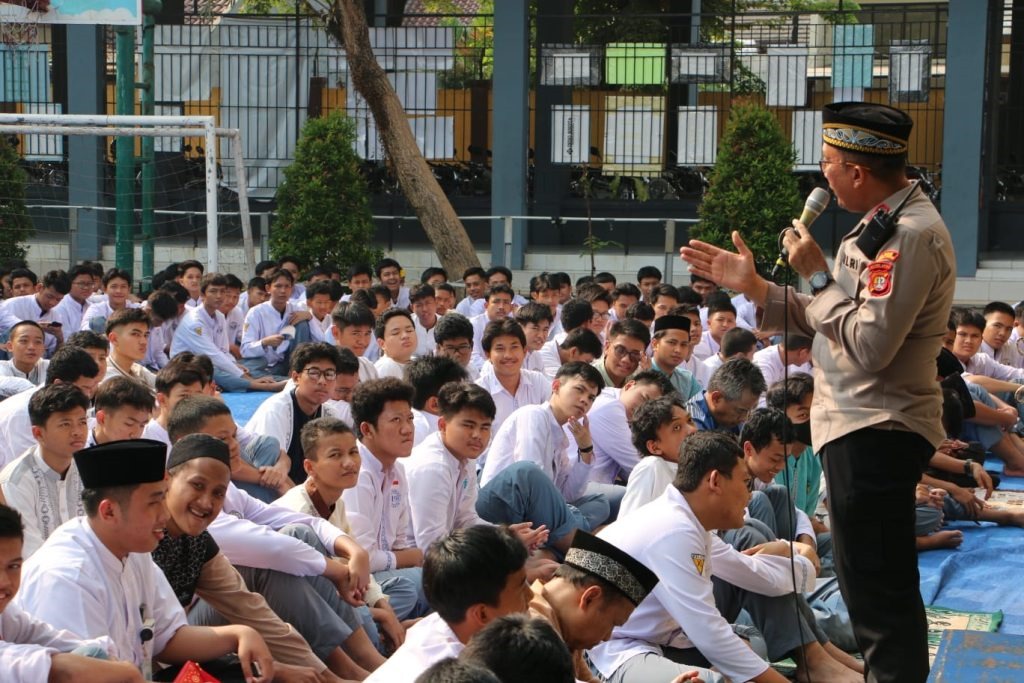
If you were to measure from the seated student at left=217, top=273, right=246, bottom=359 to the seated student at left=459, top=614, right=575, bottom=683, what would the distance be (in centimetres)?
851

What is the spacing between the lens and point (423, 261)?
15.2m

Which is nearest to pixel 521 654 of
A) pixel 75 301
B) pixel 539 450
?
pixel 539 450

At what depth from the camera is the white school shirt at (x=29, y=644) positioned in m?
3.18

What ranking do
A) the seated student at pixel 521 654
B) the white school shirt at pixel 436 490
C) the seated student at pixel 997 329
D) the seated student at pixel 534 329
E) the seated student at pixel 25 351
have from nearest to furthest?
the seated student at pixel 521 654
the white school shirt at pixel 436 490
the seated student at pixel 25 351
the seated student at pixel 534 329
the seated student at pixel 997 329

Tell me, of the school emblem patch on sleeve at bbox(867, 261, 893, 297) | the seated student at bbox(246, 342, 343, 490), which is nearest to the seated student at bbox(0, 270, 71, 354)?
the seated student at bbox(246, 342, 343, 490)

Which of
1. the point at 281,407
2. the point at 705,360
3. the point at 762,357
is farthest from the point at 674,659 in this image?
the point at 705,360

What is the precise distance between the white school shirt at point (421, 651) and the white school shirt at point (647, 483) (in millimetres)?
1886

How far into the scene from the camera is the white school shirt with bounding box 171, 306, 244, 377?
10206 mm

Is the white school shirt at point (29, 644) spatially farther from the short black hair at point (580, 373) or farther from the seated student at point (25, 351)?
the seated student at point (25, 351)

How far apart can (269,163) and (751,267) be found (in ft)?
43.2

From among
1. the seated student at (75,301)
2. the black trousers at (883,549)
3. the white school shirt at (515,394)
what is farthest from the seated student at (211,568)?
the seated student at (75,301)

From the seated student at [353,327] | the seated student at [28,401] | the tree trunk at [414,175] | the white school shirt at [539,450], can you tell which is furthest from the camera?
the tree trunk at [414,175]

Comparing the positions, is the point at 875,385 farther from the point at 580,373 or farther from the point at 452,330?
the point at 452,330

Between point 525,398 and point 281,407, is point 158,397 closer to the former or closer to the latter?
point 281,407
